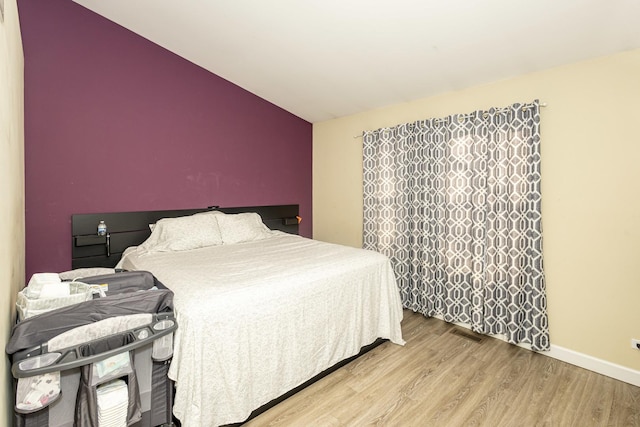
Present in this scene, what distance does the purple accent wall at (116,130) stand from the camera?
2.46m

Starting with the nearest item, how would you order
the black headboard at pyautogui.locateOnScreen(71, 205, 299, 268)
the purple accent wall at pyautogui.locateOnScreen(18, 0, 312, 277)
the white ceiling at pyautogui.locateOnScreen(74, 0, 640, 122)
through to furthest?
the white ceiling at pyautogui.locateOnScreen(74, 0, 640, 122) → the purple accent wall at pyautogui.locateOnScreen(18, 0, 312, 277) → the black headboard at pyautogui.locateOnScreen(71, 205, 299, 268)

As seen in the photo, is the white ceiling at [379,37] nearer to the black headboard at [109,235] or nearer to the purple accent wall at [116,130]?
the purple accent wall at [116,130]

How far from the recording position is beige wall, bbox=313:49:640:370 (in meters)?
2.09

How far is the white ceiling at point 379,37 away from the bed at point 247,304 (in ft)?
5.67

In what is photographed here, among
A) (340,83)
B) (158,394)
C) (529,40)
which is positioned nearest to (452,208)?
(529,40)

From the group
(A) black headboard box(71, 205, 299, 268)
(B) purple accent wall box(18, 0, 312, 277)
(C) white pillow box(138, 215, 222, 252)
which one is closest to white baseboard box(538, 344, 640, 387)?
(C) white pillow box(138, 215, 222, 252)

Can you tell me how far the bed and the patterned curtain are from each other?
82 centimetres

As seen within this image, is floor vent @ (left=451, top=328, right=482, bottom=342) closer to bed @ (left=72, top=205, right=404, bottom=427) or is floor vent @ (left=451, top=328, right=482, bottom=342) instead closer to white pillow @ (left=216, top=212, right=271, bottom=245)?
bed @ (left=72, top=205, right=404, bottom=427)

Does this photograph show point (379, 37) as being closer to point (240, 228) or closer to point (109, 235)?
point (240, 228)

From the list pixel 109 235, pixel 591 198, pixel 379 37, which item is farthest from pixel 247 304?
pixel 591 198

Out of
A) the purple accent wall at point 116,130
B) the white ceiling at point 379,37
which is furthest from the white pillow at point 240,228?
the white ceiling at point 379,37

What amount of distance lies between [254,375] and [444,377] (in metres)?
1.37

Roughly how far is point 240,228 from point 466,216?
234 cm

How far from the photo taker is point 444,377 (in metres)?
2.15
